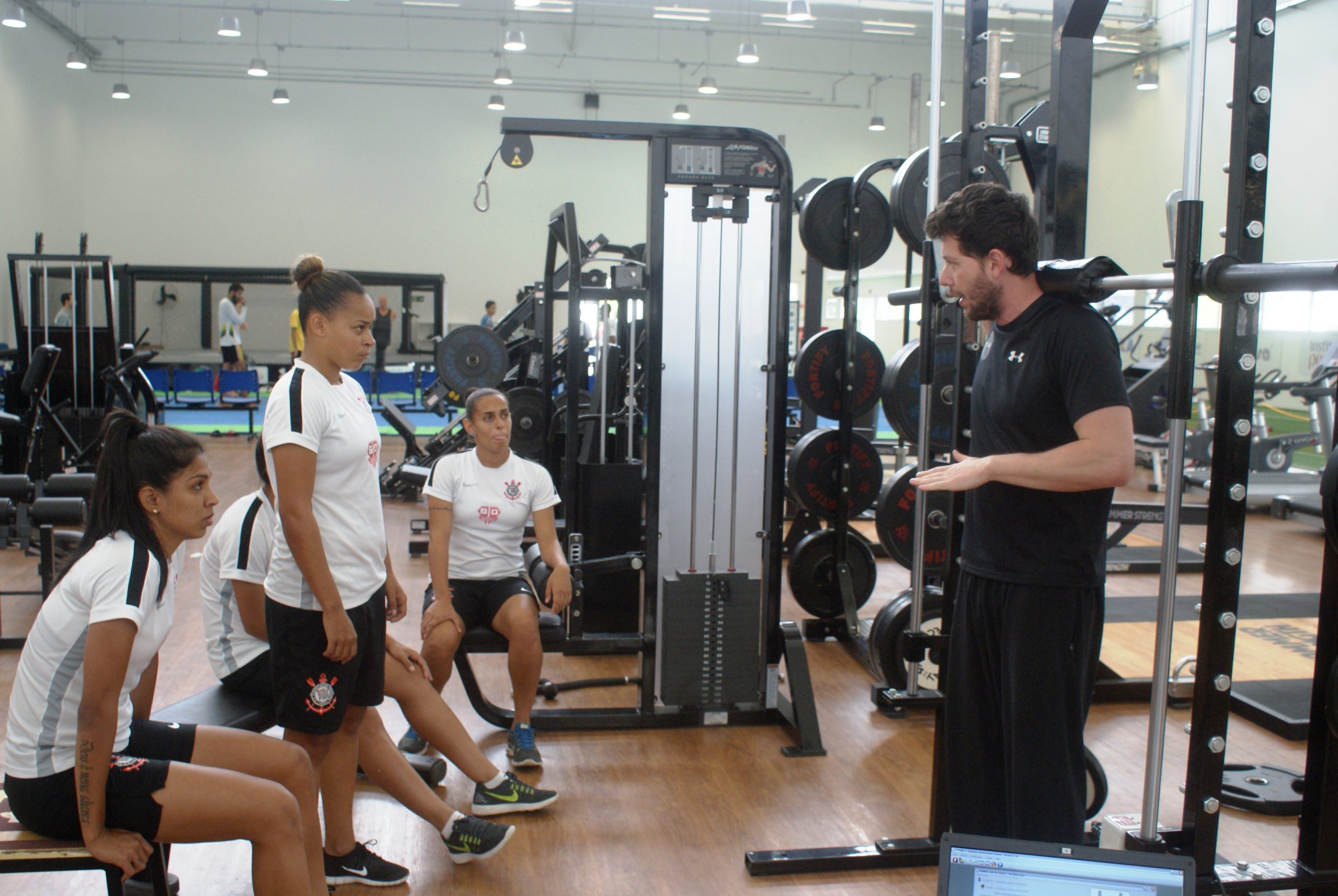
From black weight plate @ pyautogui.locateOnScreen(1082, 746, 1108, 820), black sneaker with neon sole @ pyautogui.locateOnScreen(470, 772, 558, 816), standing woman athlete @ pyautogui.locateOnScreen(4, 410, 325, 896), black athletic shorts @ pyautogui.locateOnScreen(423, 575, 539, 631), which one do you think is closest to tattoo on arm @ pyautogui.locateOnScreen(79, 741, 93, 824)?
standing woman athlete @ pyautogui.locateOnScreen(4, 410, 325, 896)

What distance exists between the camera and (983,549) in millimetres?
1803

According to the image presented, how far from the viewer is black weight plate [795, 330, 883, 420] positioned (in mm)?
3941

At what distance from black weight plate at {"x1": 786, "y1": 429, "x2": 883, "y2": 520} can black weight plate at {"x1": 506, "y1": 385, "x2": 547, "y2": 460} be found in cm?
239

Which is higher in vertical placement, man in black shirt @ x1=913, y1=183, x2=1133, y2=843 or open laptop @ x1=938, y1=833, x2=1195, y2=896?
man in black shirt @ x1=913, y1=183, x2=1133, y2=843

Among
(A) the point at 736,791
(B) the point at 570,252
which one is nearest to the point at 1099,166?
(B) the point at 570,252

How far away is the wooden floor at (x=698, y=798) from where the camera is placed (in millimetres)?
2383

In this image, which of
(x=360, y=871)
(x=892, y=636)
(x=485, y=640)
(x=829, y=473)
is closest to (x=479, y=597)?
(x=485, y=640)

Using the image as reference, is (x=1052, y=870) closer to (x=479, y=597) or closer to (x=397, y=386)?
(x=479, y=597)

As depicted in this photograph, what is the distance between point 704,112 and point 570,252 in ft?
41.1

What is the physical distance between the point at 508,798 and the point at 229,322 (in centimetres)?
1208

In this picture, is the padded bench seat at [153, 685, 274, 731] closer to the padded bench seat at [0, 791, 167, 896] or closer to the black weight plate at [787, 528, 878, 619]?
the padded bench seat at [0, 791, 167, 896]

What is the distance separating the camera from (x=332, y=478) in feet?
6.82

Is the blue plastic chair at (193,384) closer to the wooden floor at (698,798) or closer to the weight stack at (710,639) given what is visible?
the wooden floor at (698,798)

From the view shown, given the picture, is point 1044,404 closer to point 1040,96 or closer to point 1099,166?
point 1099,166
